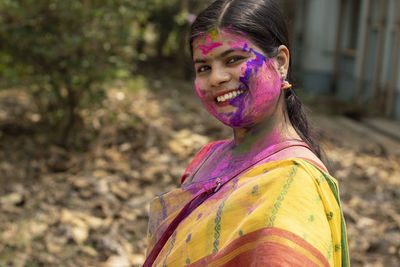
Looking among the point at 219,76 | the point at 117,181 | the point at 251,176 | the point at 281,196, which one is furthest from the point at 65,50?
the point at 281,196

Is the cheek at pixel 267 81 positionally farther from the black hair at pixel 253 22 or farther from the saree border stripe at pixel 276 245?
the saree border stripe at pixel 276 245

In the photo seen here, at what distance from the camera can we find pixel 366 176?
222 inches

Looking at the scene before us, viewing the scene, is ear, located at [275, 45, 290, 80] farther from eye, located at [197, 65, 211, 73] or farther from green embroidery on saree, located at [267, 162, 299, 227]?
green embroidery on saree, located at [267, 162, 299, 227]

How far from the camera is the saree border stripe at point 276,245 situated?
1193 millimetres

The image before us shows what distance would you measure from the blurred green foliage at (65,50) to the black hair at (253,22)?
147 inches

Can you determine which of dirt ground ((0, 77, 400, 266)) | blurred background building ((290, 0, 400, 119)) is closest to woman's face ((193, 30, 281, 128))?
dirt ground ((0, 77, 400, 266))

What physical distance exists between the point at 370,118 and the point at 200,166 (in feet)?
25.5

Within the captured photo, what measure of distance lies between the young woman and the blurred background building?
782cm

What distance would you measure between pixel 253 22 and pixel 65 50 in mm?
4085

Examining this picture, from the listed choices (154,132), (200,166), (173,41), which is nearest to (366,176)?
(154,132)

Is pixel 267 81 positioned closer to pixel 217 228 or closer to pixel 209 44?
pixel 209 44

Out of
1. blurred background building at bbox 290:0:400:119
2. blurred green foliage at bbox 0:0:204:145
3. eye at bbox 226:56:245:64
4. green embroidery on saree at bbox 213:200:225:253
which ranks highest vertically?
eye at bbox 226:56:245:64

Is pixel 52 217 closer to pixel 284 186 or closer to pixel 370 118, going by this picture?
pixel 284 186

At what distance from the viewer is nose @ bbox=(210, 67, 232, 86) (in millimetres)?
1486
